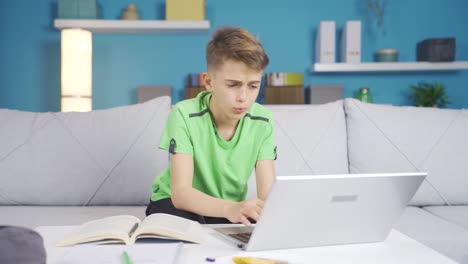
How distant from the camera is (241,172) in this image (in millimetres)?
1472

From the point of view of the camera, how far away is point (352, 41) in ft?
11.6

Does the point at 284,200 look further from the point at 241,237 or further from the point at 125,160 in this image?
the point at 125,160

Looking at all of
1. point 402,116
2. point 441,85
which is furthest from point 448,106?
point 402,116

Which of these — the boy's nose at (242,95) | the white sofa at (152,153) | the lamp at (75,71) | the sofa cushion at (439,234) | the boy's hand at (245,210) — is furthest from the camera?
the lamp at (75,71)

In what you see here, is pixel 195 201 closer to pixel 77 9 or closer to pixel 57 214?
pixel 57 214

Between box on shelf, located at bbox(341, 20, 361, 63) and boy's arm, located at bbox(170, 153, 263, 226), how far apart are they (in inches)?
96.5

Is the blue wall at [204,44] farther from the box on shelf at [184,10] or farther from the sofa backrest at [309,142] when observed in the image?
the sofa backrest at [309,142]

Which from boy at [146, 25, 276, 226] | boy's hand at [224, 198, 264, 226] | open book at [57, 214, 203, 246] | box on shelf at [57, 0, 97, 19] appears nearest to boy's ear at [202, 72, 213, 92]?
boy at [146, 25, 276, 226]

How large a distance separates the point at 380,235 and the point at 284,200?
10.1 inches

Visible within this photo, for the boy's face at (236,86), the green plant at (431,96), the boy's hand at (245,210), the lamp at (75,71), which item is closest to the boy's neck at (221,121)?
the boy's face at (236,86)

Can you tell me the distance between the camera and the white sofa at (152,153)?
6.18 feet

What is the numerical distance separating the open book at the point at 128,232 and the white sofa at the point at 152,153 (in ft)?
2.76

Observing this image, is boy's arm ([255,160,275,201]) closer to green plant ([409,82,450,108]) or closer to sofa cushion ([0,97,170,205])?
sofa cushion ([0,97,170,205])

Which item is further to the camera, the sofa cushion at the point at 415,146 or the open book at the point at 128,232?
the sofa cushion at the point at 415,146
